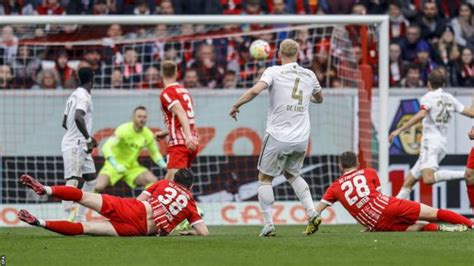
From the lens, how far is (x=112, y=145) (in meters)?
19.4

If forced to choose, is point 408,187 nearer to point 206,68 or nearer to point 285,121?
point 206,68

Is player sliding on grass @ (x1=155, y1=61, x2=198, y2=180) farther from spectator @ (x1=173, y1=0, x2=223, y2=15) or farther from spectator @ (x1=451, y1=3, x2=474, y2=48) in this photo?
spectator @ (x1=451, y1=3, x2=474, y2=48)

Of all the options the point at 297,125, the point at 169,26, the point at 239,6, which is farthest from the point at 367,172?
the point at 239,6

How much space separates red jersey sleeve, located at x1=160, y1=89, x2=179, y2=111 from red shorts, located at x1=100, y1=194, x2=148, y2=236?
2.00 meters

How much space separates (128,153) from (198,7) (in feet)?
15.7

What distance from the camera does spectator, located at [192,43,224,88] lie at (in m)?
21.0

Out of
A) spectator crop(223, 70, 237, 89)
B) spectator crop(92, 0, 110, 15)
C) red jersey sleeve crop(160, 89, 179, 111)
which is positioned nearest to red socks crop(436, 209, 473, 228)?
red jersey sleeve crop(160, 89, 179, 111)

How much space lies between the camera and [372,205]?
47.1ft

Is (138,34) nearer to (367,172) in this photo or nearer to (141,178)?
(141,178)

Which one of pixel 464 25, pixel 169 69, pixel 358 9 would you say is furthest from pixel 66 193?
pixel 464 25

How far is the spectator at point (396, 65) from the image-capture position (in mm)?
21969

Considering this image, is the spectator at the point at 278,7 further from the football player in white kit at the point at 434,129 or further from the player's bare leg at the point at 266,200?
the player's bare leg at the point at 266,200

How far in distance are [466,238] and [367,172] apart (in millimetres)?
1700

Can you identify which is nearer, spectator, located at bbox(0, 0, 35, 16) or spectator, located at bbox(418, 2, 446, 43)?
spectator, located at bbox(0, 0, 35, 16)
